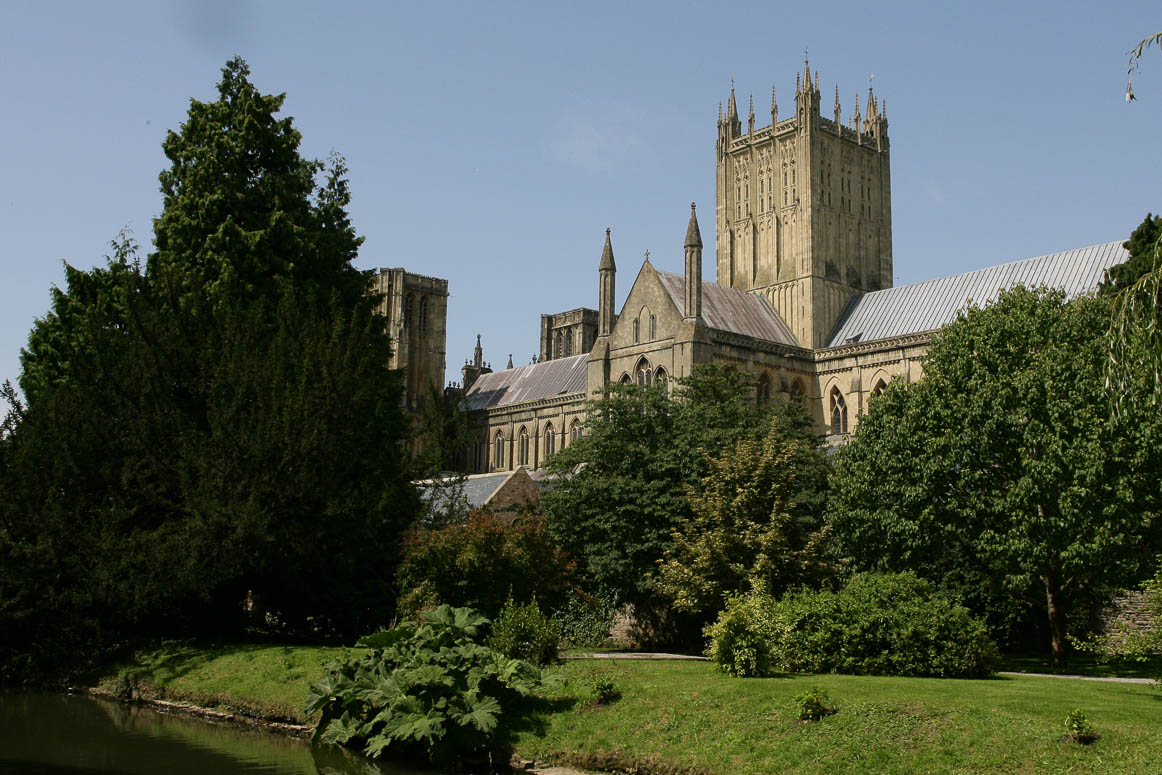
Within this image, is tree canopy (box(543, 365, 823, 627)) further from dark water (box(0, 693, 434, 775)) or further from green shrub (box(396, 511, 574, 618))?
dark water (box(0, 693, 434, 775))

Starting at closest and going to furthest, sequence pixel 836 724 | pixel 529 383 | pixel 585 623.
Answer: pixel 836 724 → pixel 585 623 → pixel 529 383

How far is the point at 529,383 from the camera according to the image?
8181 centimetres

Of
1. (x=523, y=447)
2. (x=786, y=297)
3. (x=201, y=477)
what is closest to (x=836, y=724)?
(x=201, y=477)

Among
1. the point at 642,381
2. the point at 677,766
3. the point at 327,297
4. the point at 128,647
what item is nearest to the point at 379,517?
the point at 128,647

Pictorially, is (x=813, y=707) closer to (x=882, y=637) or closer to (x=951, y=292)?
(x=882, y=637)

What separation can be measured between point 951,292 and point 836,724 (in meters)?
47.5

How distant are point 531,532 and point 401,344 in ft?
205

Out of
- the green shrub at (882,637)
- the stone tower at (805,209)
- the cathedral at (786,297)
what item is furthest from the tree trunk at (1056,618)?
the stone tower at (805,209)

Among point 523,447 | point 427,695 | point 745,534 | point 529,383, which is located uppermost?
point 529,383

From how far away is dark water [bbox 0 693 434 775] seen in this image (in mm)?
16812

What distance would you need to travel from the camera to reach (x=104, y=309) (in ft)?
105

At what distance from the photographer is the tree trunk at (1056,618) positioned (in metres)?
25.5

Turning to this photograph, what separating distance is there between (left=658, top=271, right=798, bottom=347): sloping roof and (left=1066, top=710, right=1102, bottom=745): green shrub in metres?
42.9

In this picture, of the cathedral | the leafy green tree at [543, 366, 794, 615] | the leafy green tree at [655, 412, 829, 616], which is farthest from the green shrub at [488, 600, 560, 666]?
the cathedral
